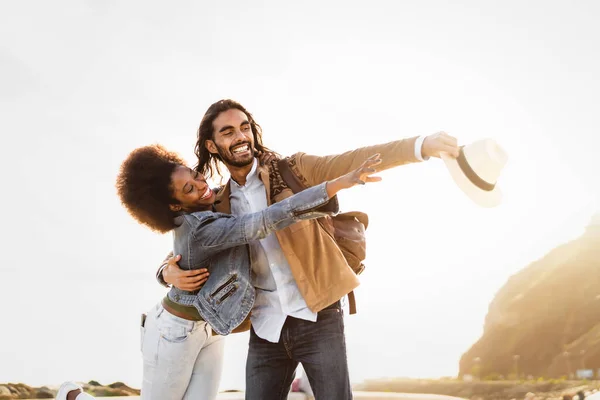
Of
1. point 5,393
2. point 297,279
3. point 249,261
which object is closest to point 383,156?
point 297,279

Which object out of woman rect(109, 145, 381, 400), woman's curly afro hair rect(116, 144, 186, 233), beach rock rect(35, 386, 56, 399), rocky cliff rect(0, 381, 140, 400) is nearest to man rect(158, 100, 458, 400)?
woman rect(109, 145, 381, 400)

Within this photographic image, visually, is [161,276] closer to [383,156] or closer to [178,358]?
[178,358]

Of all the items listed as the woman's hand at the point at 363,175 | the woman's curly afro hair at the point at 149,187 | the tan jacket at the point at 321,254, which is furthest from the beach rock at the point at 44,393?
the woman's hand at the point at 363,175

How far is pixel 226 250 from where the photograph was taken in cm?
242

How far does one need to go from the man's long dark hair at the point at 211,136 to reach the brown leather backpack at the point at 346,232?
0.39 m

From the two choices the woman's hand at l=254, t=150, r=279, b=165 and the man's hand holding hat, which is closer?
the man's hand holding hat

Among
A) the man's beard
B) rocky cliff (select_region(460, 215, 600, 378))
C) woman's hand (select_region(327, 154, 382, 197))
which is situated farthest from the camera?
rocky cliff (select_region(460, 215, 600, 378))

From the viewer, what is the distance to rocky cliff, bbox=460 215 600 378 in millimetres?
12320

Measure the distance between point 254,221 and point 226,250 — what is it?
30 centimetres

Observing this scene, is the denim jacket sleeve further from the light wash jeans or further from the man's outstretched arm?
the light wash jeans

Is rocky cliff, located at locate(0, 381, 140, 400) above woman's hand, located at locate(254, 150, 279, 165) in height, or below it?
below

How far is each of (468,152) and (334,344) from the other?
92 cm

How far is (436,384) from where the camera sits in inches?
397

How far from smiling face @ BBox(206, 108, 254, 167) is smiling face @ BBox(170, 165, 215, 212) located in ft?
0.62
